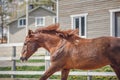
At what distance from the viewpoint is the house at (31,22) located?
2175 inches

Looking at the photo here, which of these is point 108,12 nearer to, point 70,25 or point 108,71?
point 70,25

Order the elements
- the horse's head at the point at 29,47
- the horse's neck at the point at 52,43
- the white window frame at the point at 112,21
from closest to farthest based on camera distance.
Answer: the horse's neck at the point at 52,43 → the horse's head at the point at 29,47 → the white window frame at the point at 112,21

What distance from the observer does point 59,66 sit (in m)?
8.20

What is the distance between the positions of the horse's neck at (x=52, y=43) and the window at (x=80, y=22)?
13.4 metres

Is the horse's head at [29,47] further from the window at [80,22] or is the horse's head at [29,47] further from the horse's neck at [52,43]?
the window at [80,22]

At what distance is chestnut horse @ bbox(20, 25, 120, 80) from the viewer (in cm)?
801

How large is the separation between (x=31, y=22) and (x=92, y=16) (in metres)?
34.8

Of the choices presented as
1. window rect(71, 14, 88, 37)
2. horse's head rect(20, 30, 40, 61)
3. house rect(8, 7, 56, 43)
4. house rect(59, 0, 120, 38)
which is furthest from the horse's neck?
house rect(8, 7, 56, 43)

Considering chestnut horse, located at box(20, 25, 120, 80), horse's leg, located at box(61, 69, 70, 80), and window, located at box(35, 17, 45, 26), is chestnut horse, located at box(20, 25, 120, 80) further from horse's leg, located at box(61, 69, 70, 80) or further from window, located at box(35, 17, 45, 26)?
window, located at box(35, 17, 45, 26)

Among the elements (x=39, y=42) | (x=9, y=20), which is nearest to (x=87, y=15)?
(x=39, y=42)

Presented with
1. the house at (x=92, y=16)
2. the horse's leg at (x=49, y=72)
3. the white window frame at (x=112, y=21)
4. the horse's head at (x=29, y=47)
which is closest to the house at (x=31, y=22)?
the house at (x=92, y=16)

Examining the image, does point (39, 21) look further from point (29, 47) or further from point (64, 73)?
point (64, 73)

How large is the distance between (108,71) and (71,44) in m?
3.19

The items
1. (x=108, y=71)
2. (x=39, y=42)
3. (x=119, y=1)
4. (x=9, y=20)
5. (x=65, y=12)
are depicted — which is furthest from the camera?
(x=9, y=20)
